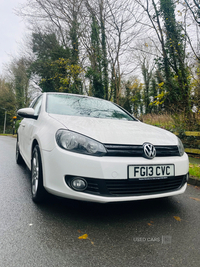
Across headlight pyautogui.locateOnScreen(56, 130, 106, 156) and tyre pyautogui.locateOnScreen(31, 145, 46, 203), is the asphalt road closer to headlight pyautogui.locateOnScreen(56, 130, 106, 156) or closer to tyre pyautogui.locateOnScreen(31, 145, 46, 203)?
tyre pyautogui.locateOnScreen(31, 145, 46, 203)

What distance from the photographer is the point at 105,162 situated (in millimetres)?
2094

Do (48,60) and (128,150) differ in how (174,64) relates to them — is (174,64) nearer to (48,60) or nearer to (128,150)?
(128,150)

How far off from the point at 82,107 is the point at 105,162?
60.3 inches

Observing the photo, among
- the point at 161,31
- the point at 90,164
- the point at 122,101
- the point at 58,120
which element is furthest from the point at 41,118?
the point at 122,101

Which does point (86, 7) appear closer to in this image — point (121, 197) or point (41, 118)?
point (41, 118)

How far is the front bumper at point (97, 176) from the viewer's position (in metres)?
2.10

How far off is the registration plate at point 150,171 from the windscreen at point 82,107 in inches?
49.2

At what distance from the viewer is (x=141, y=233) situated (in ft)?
6.77

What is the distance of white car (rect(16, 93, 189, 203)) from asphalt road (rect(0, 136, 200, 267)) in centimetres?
27

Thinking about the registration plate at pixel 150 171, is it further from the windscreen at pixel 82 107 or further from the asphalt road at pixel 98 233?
the windscreen at pixel 82 107

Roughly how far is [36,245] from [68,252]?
28 centimetres

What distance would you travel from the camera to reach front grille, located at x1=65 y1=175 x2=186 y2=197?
6.99 ft

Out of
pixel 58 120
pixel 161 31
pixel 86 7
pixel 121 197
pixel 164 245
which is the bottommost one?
pixel 164 245

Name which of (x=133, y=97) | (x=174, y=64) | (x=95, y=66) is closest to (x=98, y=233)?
(x=174, y=64)
